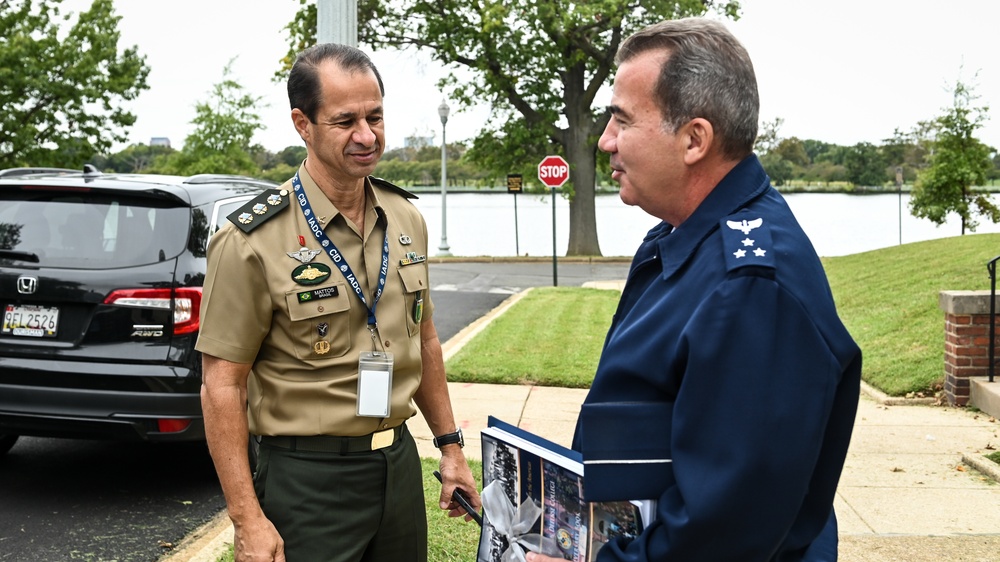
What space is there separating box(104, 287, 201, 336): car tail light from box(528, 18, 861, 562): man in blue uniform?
3762 millimetres

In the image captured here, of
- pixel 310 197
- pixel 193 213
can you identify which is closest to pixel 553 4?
pixel 193 213

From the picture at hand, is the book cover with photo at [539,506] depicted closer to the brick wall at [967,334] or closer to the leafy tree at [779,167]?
the brick wall at [967,334]

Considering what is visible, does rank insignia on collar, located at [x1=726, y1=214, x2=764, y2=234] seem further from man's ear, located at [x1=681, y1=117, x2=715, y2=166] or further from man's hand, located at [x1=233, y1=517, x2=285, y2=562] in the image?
man's hand, located at [x1=233, y1=517, x2=285, y2=562]

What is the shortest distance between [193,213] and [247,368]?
3.25 m

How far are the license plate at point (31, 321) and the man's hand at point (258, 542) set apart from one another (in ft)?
10.9

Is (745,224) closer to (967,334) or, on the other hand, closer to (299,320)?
(299,320)

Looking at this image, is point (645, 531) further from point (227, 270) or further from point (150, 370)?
point (150, 370)

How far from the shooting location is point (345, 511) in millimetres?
2549

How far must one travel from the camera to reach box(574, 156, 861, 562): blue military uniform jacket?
1520mm

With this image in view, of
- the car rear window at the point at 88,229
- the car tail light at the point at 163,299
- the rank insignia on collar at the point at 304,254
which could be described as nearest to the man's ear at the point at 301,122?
the rank insignia on collar at the point at 304,254

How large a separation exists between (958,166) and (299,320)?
29896 mm

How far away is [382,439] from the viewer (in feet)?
8.66

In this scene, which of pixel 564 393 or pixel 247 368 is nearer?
pixel 247 368

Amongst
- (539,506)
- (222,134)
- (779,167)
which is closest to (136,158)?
(222,134)
